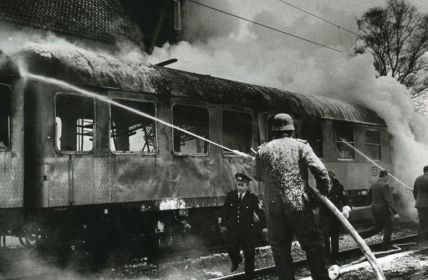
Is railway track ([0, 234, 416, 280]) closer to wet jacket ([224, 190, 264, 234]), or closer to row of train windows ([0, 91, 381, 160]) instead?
wet jacket ([224, 190, 264, 234])

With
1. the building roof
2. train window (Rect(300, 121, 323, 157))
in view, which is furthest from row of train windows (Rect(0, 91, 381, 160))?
the building roof

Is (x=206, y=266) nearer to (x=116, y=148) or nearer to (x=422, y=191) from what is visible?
(x=116, y=148)

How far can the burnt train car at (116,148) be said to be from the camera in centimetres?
725

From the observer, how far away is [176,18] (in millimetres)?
23438

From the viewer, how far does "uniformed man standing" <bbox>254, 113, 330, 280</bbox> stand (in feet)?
15.3

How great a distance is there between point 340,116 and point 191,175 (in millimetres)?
5684

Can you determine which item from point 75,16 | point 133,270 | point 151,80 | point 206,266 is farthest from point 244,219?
point 75,16

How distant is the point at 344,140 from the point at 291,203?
905 centimetres

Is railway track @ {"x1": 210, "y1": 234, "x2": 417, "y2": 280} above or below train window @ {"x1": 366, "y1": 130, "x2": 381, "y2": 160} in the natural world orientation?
below

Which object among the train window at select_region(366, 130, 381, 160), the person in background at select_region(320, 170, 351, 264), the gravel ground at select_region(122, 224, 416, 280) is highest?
the train window at select_region(366, 130, 381, 160)

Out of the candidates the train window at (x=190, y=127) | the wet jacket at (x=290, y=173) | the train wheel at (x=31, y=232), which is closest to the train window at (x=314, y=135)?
the train window at (x=190, y=127)

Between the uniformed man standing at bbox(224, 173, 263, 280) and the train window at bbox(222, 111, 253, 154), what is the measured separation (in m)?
3.51

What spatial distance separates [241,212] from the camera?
6359mm

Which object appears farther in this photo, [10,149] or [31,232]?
[31,232]
